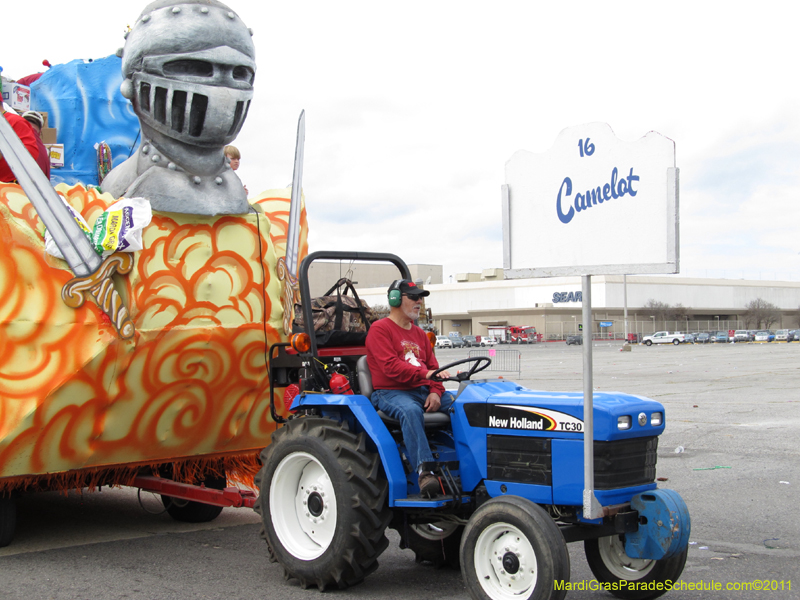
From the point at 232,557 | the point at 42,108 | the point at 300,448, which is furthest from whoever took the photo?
the point at 42,108

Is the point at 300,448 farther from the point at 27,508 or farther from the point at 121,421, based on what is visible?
the point at 27,508

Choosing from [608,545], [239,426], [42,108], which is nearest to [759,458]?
[608,545]

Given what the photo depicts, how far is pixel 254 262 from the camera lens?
7008mm

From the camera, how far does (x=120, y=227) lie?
618 centimetres

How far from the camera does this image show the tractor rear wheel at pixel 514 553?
422 centimetres

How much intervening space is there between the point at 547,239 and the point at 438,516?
1.88 meters

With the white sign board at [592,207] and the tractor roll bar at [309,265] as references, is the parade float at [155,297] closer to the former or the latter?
the tractor roll bar at [309,265]

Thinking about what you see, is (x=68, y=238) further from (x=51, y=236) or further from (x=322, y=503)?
(x=322, y=503)

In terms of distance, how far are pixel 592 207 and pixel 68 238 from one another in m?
3.78

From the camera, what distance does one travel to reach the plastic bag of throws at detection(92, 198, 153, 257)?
6.13 m

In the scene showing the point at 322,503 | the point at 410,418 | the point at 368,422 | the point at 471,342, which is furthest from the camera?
A: the point at 471,342

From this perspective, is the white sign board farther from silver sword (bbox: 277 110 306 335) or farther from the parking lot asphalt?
silver sword (bbox: 277 110 306 335)

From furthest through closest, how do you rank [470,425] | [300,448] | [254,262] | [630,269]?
[254,262]
[300,448]
[470,425]
[630,269]

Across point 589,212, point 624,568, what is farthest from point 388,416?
point 589,212
